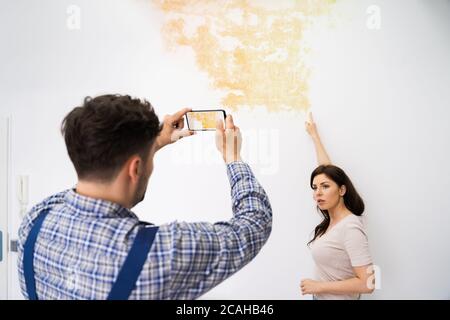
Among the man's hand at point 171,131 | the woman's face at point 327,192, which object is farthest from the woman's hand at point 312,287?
the man's hand at point 171,131

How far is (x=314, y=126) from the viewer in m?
1.69

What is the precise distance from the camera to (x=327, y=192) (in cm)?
161

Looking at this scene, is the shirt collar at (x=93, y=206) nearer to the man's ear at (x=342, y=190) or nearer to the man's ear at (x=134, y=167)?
the man's ear at (x=134, y=167)

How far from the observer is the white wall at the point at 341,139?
66.5 inches

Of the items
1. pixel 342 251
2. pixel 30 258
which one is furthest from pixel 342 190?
pixel 30 258

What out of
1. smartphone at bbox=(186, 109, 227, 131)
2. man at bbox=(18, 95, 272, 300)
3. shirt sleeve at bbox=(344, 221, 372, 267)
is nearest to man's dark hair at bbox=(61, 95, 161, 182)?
man at bbox=(18, 95, 272, 300)

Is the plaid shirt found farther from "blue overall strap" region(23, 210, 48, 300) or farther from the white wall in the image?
the white wall

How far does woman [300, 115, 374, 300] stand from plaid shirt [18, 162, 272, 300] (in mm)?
804

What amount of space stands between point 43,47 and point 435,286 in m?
2.34

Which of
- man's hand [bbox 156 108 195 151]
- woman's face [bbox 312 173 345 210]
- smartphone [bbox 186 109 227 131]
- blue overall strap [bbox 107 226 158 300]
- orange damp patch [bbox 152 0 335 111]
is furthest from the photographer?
orange damp patch [bbox 152 0 335 111]

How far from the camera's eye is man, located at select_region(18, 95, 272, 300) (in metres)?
0.71

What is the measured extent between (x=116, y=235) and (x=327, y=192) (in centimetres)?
112

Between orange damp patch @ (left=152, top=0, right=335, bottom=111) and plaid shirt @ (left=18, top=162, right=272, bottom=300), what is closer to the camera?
plaid shirt @ (left=18, top=162, right=272, bottom=300)
